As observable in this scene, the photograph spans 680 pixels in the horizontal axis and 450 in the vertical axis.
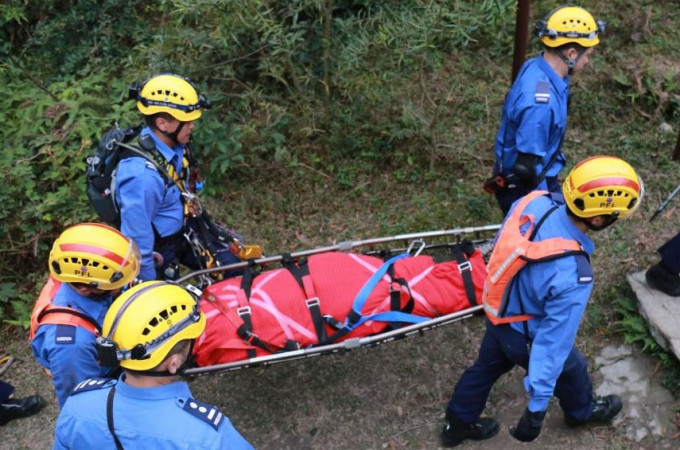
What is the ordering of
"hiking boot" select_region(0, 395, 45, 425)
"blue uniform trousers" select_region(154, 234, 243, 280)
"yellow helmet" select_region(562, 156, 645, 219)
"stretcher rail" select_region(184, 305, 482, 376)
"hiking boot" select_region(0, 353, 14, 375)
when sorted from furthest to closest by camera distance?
"hiking boot" select_region(0, 353, 14, 375) → "hiking boot" select_region(0, 395, 45, 425) → "blue uniform trousers" select_region(154, 234, 243, 280) → "stretcher rail" select_region(184, 305, 482, 376) → "yellow helmet" select_region(562, 156, 645, 219)

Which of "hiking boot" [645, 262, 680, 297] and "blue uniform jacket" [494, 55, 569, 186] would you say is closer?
"blue uniform jacket" [494, 55, 569, 186]

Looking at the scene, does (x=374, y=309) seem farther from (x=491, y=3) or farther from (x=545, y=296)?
(x=491, y=3)

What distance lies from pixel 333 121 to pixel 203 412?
480cm

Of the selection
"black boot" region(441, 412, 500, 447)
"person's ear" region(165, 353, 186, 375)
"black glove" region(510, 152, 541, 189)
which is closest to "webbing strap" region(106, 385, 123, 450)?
"person's ear" region(165, 353, 186, 375)

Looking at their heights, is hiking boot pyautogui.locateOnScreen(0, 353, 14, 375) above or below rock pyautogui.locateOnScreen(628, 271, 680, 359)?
below

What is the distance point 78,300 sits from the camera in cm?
333

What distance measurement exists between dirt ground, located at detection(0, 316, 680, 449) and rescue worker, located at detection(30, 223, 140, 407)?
157 cm

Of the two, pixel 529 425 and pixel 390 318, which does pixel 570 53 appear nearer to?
pixel 390 318

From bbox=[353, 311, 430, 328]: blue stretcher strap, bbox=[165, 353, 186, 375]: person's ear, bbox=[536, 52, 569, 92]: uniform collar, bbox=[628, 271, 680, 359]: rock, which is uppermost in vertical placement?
bbox=[536, 52, 569, 92]: uniform collar

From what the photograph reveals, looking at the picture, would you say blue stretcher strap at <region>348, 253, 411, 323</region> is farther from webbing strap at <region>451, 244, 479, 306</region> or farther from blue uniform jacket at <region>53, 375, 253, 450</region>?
blue uniform jacket at <region>53, 375, 253, 450</region>

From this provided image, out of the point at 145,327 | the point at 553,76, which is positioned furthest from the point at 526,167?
the point at 145,327

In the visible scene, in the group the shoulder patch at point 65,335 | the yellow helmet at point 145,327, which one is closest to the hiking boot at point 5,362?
the shoulder patch at point 65,335

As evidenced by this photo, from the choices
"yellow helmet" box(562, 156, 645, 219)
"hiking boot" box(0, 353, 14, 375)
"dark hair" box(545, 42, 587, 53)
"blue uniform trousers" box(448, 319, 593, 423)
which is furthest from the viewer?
"hiking boot" box(0, 353, 14, 375)

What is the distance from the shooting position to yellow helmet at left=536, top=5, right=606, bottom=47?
4227 mm
